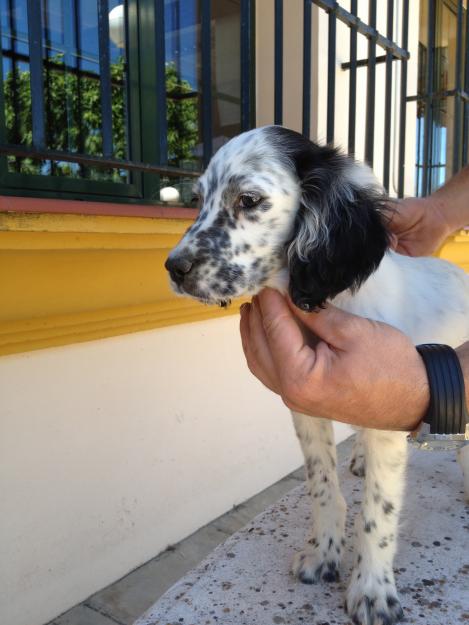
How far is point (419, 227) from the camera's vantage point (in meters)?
2.27

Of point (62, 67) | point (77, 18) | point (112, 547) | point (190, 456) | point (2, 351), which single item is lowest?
point (112, 547)

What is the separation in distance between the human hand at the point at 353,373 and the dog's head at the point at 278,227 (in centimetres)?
11

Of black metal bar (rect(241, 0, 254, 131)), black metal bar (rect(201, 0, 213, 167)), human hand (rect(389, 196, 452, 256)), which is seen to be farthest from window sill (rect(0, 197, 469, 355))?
human hand (rect(389, 196, 452, 256))

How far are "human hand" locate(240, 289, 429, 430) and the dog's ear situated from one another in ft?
0.26

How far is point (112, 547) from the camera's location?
2.54 m

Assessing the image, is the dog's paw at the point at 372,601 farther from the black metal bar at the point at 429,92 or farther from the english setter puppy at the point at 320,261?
the black metal bar at the point at 429,92

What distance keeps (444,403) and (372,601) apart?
585 mm

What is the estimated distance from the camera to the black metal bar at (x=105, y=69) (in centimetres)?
216

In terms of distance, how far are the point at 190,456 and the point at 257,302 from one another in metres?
1.55

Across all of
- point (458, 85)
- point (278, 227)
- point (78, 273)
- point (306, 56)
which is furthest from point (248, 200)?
point (458, 85)

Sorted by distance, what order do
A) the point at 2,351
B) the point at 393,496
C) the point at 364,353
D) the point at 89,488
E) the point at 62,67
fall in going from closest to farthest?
the point at 364,353 → the point at 393,496 → the point at 2,351 → the point at 89,488 → the point at 62,67

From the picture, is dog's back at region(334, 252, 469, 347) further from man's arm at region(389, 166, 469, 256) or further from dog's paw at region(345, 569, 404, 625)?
dog's paw at region(345, 569, 404, 625)

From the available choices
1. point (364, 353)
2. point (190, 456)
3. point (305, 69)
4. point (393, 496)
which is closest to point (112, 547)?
point (190, 456)

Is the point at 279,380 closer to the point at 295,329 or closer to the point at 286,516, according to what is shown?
the point at 295,329
